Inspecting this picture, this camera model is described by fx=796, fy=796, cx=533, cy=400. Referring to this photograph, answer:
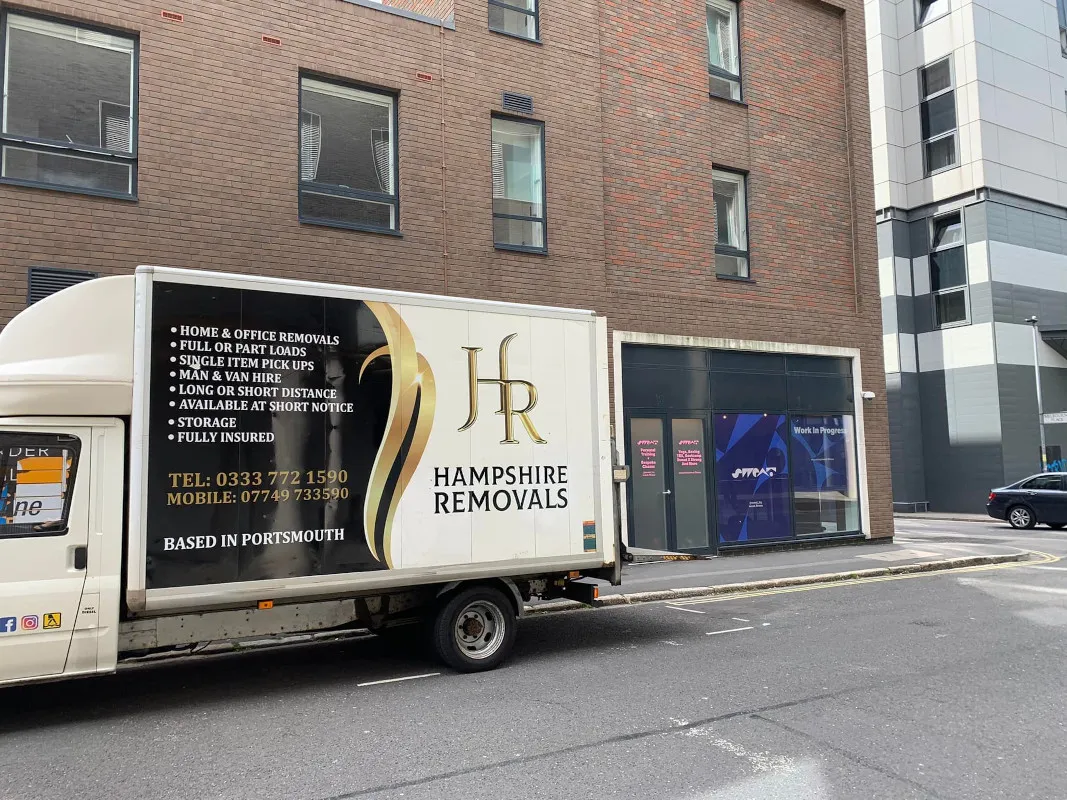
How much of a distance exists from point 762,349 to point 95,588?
12864mm

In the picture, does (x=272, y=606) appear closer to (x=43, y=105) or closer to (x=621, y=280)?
(x=43, y=105)

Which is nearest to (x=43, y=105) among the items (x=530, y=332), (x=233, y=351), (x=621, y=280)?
(x=233, y=351)

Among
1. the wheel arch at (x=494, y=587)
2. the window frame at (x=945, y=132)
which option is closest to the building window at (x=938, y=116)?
the window frame at (x=945, y=132)

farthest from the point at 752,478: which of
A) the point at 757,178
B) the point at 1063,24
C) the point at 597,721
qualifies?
the point at 1063,24

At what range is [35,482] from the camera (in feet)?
18.2

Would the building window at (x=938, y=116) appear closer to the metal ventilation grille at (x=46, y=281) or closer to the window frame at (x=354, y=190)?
the window frame at (x=354, y=190)

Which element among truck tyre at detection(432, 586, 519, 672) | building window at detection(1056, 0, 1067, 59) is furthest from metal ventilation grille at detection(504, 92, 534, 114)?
building window at detection(1056, 0, 1067, 59)

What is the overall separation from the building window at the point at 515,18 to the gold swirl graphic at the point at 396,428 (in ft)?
28.0

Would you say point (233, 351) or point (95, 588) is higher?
point (233, 351)

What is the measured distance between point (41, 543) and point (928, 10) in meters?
32.2

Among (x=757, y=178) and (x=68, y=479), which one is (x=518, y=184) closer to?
(x=757, y=178)

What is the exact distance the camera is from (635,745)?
5012 mm

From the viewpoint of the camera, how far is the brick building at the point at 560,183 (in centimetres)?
1027

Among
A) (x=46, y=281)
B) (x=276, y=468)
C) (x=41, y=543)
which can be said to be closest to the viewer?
(x=41, y=543)
